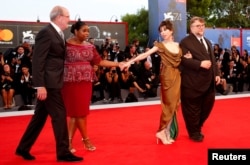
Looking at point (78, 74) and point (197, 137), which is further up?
point (78, 74)

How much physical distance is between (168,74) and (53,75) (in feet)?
5.30

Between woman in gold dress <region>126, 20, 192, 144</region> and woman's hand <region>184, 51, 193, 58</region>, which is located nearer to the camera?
woman in gold dress <region>126, 20, 192, 144</region>

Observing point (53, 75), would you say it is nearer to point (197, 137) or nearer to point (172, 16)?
point (197, 137)

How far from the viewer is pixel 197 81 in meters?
5.14

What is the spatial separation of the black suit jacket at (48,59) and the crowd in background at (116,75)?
5.49 meters

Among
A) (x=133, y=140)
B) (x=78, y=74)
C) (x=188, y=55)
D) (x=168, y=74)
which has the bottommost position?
(x=133, y=140)

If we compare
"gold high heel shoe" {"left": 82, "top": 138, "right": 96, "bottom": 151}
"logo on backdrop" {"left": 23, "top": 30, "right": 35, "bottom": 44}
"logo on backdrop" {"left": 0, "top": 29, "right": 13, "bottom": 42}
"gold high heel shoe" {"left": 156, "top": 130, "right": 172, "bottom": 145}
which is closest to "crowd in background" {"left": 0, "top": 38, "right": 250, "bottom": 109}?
"logo on backdrop" {"left": 0, "top": 29, "right": 13, "bottom": 42}

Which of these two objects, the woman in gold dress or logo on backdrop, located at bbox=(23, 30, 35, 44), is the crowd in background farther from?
the woman in gold dress

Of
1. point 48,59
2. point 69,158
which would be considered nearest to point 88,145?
point 69,158

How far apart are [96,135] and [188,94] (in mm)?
1482

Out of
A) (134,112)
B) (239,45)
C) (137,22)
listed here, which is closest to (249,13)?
(137,22)

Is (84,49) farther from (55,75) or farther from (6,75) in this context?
(6,75)

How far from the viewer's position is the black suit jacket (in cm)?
387

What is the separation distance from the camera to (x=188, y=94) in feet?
17.0
